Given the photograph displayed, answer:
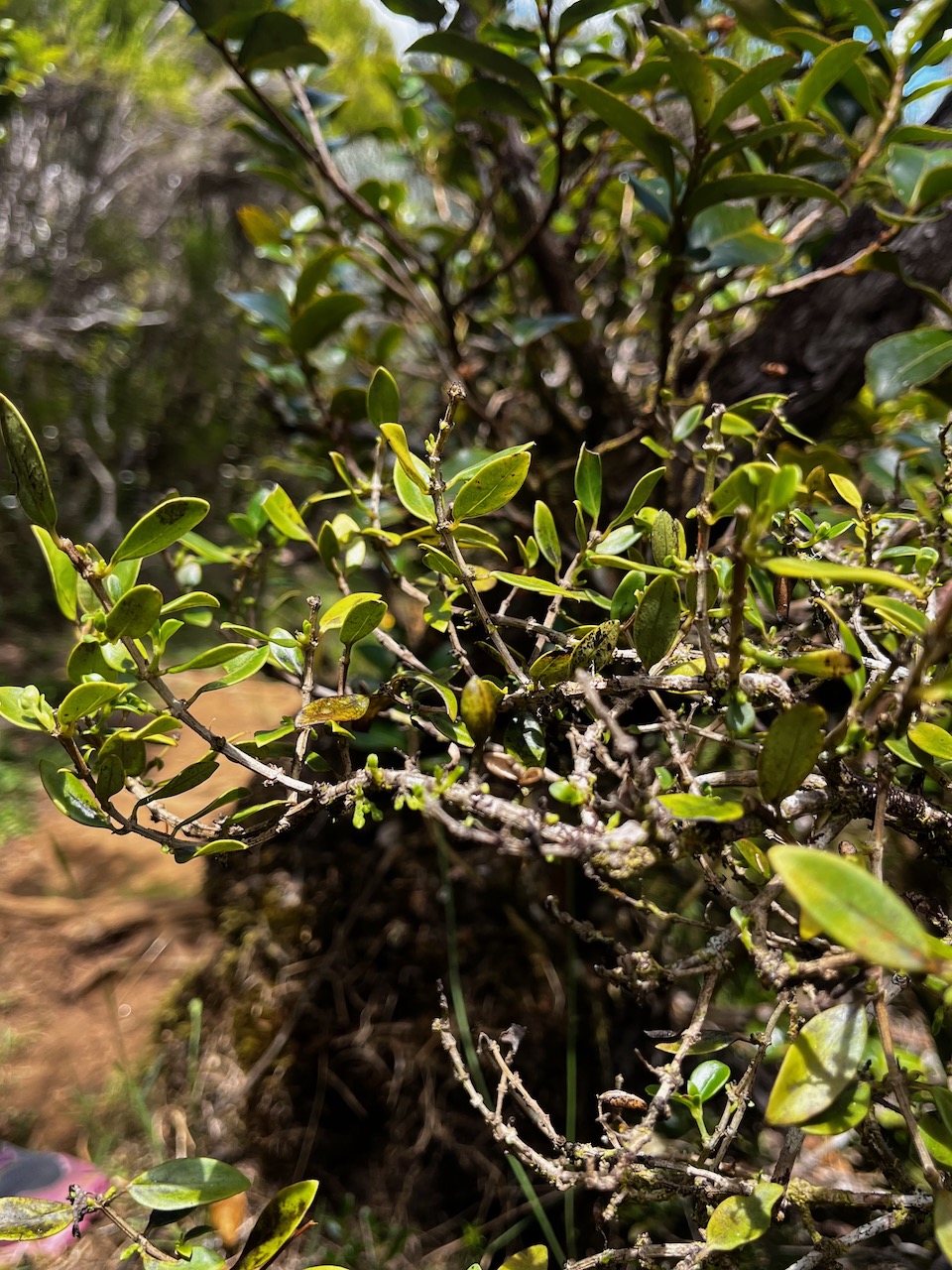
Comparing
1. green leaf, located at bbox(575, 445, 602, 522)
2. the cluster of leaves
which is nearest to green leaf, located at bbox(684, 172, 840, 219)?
the cluster of leaves

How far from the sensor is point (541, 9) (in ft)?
1.51

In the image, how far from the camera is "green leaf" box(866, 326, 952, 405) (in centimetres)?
38

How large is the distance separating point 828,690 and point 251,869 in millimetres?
642

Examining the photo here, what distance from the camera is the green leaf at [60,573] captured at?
29 cm

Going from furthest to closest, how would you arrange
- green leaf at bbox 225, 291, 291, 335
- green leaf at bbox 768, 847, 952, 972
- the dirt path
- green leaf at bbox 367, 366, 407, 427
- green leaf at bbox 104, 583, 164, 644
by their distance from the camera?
the dirt path
green leaf at bbox 225, 291, 291, 335
green leaf at bbox 367, 366, 407, 427
green leaf at bbox 104, 583, 164, 644
green leaf at bbox 768, 847, 952, 972

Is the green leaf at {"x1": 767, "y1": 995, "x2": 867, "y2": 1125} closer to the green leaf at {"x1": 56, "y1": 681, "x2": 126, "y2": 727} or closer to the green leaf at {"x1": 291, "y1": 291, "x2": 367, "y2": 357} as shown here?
the green leaf at {"x1": 56, "y1": 681, "x2": 126, "y2": 727}

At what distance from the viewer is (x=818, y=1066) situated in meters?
0.22

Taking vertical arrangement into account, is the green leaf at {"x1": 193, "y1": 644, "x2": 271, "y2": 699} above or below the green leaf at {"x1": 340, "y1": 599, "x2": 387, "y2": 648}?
below

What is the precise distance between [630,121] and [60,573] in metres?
0.41

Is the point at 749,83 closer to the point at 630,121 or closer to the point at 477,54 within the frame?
the point at 630,121

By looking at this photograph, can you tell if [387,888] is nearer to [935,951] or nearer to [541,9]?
[935,951]

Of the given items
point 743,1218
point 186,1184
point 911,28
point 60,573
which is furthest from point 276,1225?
point 911,28

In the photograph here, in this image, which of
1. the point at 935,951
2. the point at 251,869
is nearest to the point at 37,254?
the point at 251,869

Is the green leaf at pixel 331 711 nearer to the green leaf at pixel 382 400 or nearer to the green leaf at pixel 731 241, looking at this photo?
the green leaf at pixel 382 400
